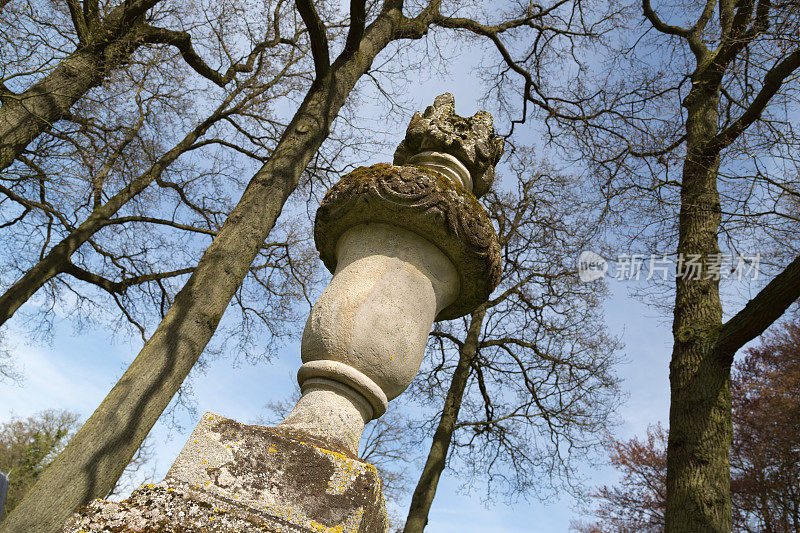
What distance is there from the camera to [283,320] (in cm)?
988

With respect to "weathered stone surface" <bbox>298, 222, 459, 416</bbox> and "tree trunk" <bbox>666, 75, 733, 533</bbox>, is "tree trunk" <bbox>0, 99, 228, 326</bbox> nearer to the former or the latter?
"weathered stone surface" <bbox>298, 222, 459, 416</bbox>

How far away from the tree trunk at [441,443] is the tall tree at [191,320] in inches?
209

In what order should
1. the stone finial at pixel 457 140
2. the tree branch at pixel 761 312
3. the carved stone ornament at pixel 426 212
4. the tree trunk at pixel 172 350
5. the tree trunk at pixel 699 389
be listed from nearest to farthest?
the carved stone ornament at pixel 426 212
the stone finial at pixel 457 140
the tree trunk at pixel 172 350
the tree branch at pixel 761 312
the tree trunk at pixel 699 389

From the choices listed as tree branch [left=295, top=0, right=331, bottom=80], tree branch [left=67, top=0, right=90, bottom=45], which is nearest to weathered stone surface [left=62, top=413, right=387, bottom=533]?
tree branch [left=295, top=0, right=331, bottom=80]

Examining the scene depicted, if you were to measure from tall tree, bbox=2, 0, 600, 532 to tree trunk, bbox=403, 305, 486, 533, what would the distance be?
5306mm

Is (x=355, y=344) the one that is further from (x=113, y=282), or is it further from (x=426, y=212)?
(x=113, y=282)

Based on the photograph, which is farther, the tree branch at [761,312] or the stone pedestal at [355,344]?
the tree branch at [761,312]

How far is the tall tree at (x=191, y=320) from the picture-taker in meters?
3.49

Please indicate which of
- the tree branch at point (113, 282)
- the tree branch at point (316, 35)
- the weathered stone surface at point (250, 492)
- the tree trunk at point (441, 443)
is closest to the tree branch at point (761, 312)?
the weathered stone surface at point (250, 492)

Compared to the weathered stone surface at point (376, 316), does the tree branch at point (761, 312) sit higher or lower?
higher

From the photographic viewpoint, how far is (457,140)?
3.14 meters

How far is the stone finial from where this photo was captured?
3.15 meters

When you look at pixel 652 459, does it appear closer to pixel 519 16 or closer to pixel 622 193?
pixel 622 193

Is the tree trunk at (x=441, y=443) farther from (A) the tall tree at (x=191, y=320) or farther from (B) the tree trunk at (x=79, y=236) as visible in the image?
(B) the tree trunk at (x=79, y=236)
